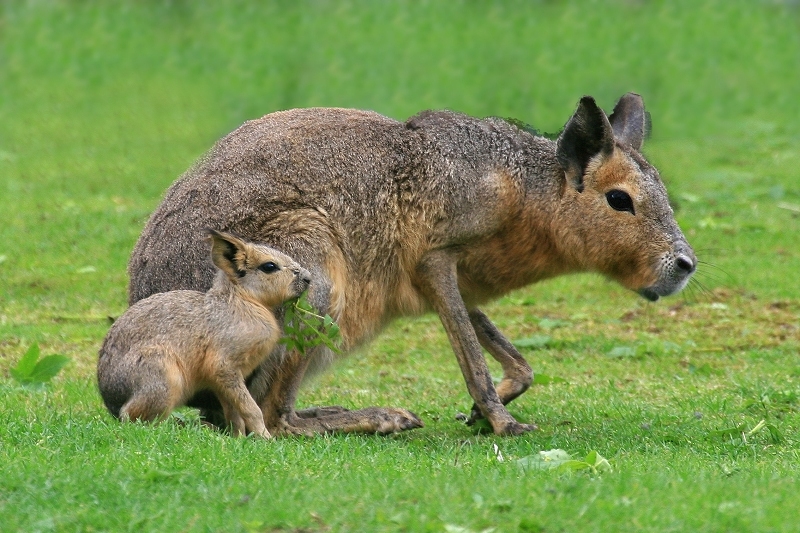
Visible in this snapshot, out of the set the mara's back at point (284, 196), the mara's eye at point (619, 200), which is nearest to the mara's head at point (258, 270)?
the mara's back at point (284, 196)

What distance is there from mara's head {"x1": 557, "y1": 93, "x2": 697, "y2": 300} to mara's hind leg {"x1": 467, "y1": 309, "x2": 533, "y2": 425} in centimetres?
97

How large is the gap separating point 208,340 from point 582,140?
3211 mm

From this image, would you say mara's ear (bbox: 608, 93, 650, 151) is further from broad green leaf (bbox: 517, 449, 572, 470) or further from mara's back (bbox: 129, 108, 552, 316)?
broad green leaf (bbox: 517, 449, 572, 470)

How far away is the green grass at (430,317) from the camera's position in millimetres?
6250

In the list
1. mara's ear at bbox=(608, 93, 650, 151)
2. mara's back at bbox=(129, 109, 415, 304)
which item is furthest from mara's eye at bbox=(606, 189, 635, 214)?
mara's back at bbox=(129, 109, 415, 304)

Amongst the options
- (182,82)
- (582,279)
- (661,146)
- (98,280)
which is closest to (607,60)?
(661,146)

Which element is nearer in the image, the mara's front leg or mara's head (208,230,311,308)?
mara's head (208,230,311,308)

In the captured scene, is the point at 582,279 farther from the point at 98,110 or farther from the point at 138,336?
the point at 98,110

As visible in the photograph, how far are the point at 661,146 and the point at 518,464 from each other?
58.9ft

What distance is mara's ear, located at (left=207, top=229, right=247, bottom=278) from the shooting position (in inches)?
316

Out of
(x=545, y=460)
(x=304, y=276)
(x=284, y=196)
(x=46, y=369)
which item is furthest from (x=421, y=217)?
(x=46, y=369)

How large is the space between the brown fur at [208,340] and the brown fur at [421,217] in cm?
46

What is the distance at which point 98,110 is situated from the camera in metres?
25.5

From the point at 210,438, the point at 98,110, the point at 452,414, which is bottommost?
the point at 98,110
